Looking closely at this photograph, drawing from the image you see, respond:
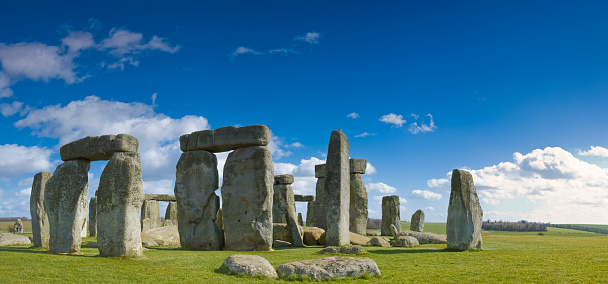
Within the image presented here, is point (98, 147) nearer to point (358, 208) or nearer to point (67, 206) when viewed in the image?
point (67, 206)

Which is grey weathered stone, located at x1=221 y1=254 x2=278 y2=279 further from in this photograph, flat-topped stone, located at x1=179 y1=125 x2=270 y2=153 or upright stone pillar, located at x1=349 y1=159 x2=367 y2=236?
upright stone pillar, located at x1=349 y1=159 x2=367 y2=236

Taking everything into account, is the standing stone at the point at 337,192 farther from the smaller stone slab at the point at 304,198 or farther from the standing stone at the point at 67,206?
the smaller stone slab at the point at 304,198

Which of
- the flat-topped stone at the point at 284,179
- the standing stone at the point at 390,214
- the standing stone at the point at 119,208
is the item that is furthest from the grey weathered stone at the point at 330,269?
the standing stone at the point at 390,214

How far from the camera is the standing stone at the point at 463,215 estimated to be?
1482cm


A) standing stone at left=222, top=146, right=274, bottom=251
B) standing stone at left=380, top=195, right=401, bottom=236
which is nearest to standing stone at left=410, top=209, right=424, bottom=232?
standing stone at left=380, top=195, right=401, bottom=236

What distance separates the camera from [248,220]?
15.6m

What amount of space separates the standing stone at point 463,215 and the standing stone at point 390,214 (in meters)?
13.2

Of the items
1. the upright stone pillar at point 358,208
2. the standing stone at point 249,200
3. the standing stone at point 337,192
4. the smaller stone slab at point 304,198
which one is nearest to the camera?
the standing stone at point 249,200

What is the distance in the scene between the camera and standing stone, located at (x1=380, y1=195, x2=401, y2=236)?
2839 cm

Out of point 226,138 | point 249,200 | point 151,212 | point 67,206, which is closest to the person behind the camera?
point 67,206

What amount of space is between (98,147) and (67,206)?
2.05 meters

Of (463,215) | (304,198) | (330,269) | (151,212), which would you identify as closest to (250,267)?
(330,269)

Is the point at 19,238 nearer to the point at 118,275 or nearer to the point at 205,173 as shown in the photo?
the point at 205,173

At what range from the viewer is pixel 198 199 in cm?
1658
